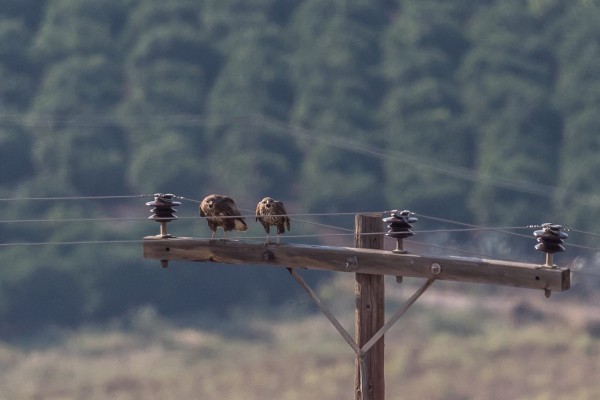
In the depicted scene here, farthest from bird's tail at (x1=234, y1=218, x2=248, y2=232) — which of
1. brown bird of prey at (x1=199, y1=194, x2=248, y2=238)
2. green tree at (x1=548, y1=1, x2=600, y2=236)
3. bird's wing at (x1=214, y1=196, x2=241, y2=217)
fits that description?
green tree at (x1=548, y1=1, x2=600, y2=236)

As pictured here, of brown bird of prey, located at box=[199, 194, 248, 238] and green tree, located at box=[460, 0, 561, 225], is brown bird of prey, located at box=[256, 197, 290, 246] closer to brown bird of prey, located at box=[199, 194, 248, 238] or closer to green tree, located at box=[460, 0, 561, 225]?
brown bird of prey, located at box=[199, 194, 248, 238]

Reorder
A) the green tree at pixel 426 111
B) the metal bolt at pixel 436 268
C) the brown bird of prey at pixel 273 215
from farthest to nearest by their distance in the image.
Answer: the green tree at pixel 426 111 < the brown bird of prey at pixel 273 215 < the metal bolt at pixel 436 268

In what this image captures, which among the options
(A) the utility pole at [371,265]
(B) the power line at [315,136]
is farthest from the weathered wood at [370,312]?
(B) the power line at [315,136]

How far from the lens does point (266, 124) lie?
50531 millimetres

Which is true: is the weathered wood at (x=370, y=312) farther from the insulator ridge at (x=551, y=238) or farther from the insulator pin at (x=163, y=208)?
the insulator pin at (x=163, y=208)

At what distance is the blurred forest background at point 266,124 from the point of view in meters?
44.9

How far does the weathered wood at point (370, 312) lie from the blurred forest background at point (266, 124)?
25.4 m

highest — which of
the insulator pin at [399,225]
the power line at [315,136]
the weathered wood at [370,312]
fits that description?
the power line at [315,136]

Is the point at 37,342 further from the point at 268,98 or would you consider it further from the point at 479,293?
the point at 268,98

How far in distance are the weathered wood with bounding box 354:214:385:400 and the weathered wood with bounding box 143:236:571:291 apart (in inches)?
8.1

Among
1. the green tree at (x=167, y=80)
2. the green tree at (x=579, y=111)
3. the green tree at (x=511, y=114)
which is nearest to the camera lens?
the green tree at (x=579, y=111)

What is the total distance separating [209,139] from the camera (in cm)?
5062

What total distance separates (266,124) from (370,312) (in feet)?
116

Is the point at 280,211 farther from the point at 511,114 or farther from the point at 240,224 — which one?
the point at 511,114
